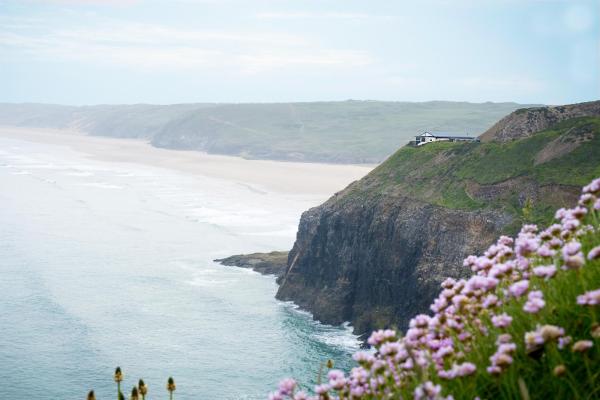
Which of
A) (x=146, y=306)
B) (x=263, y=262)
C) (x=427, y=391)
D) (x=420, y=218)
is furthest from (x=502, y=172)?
(x=427, y=391)

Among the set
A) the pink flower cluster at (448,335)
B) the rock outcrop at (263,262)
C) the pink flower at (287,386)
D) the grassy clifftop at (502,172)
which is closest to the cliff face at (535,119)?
the grassy clifftop at (502,172)

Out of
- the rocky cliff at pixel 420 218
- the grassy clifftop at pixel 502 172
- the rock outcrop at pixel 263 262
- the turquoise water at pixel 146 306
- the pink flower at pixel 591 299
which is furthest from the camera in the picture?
the rock outcrop at pixel 263 262

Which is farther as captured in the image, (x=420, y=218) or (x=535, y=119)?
(x=535, y=119)

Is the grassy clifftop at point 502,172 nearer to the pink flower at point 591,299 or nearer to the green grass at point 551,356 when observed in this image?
the green grass at point 551,356

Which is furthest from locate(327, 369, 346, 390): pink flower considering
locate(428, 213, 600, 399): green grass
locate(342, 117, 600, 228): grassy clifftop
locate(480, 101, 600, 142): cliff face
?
locate(480, 101, 600, 142): cliff face

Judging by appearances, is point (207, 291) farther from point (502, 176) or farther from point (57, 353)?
point (502, 176)

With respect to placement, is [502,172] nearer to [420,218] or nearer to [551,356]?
[420,218]
